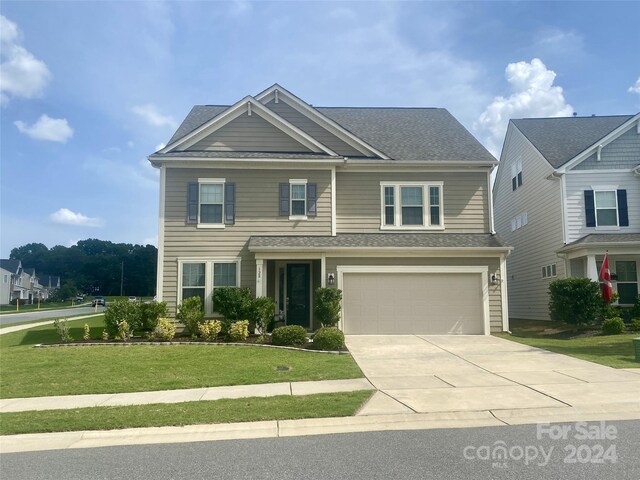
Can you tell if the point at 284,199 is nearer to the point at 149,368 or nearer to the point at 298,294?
the point at 298,294

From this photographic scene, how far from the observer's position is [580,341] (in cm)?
1557

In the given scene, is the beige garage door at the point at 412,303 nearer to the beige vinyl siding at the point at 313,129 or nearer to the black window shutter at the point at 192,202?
the beige vinyl siding at the point at 313,129

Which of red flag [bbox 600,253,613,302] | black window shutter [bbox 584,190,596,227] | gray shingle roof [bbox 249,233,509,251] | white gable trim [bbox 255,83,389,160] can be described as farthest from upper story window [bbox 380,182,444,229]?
black window shutter [bbox 584,190,596,227]

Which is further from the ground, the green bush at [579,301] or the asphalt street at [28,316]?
the green bush at [579,301]

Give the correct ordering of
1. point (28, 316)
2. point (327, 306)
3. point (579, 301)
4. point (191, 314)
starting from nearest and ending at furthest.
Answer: point (191, 314), point (327, 306), point (579, 301), point (28, 316)

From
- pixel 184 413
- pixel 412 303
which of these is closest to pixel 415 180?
pixel 412 303

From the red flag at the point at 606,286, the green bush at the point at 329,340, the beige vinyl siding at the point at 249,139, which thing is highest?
the beige vinyl siding at the point at 249,139

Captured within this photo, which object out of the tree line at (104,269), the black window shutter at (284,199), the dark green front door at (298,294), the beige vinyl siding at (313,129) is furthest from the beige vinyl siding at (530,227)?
the tree line at (104,269)

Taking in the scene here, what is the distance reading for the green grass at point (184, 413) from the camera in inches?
285

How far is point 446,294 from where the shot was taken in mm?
17625

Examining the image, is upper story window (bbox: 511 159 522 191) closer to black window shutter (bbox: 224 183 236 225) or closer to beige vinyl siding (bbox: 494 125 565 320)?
beige vinyl siding (bbox: 494 125 565 320)

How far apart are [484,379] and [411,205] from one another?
1001 cm

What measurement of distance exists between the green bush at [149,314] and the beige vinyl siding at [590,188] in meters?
15.8

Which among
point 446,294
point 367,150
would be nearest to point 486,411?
point 446,294
